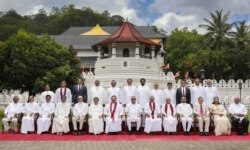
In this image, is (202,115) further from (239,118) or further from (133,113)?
(133,113)

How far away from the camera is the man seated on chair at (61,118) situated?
15.5 meters

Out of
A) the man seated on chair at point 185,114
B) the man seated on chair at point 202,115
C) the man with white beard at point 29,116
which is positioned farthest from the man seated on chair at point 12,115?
the man seated on chair at point 202,115

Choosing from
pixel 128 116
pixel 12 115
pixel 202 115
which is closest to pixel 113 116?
pixel 128 116

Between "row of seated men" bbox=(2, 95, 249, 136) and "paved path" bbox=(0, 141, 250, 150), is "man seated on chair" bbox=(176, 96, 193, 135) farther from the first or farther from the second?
"paved path" bbox=(0, 141, 250, 150)

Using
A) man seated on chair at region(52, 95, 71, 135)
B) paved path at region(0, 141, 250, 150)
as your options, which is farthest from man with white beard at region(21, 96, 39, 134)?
paved path at region(0, 141, 250, 150)

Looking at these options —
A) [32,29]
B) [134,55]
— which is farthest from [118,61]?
[32,29]

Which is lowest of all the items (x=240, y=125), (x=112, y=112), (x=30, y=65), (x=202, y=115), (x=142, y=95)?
(x=240, y=125)

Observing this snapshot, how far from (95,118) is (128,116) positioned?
1.17 metres

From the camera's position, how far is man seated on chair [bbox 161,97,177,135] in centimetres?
1560

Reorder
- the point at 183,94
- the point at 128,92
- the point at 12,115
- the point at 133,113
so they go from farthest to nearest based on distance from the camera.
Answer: the point at 128,92 → the point at 183,94 → the point at 12,115 → the point at 133,113

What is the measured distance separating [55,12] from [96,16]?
55.4 feet

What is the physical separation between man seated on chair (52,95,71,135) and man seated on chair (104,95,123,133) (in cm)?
135

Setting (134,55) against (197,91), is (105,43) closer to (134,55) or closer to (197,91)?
(134,55)

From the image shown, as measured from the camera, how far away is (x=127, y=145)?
12.5 metres
